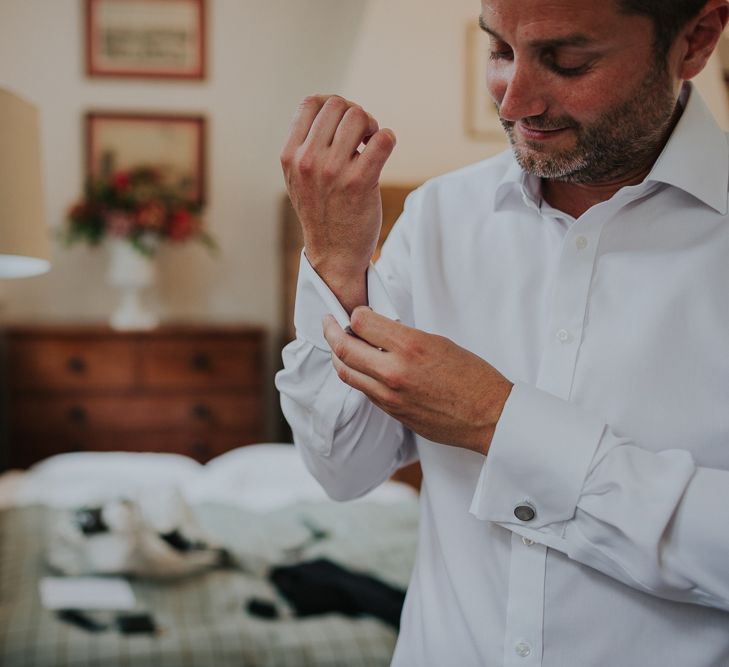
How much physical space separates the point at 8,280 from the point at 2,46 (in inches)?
38.9

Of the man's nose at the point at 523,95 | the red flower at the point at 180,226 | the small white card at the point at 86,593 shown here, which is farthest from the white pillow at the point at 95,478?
the man's nose at the point at 523,95

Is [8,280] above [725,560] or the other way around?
the other way around

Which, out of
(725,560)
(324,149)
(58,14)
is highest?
(58,14)

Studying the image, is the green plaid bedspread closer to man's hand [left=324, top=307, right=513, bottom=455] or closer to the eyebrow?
man's hand [left=324, top=307, right=513, bottom=455]

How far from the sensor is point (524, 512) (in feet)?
2.50

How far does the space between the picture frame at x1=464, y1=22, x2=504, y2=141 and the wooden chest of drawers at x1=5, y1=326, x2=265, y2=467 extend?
120 centimetres

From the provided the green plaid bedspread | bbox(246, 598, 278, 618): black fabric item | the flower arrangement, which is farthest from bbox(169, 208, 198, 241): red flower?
bbox(246, 598, 278, 618): black fabric item

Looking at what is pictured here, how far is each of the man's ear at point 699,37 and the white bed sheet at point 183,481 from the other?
1.64m

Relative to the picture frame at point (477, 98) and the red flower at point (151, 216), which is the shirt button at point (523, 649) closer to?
the picture frame at point (477, 98)

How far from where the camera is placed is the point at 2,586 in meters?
1.74

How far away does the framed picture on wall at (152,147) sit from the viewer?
377cm

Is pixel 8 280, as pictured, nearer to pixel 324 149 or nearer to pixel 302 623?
pixel 302 623

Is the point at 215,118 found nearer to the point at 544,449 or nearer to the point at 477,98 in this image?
the point at 477,98

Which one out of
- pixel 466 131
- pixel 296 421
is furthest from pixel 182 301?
pixel 296 421
